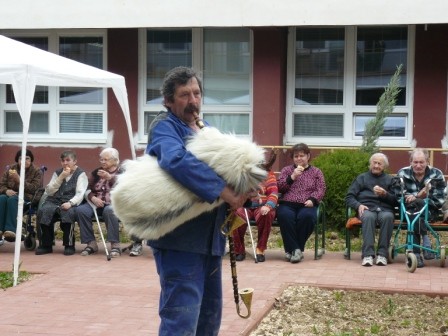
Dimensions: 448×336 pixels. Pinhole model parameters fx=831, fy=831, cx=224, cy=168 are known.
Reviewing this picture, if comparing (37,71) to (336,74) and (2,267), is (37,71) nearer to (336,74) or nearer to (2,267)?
(2,267)

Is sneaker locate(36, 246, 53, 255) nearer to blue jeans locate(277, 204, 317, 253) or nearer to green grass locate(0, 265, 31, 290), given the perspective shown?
green grass locate(0, 265, 31, 290)

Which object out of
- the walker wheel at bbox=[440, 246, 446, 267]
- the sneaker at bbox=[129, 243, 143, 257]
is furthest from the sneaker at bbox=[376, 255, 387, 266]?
the sneaker at bbox=[129, 243, 143, 257]

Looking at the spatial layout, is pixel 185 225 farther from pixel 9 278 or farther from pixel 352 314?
pixel 9 278

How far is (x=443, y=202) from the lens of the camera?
31.3 ft

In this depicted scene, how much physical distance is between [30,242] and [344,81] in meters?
6.12

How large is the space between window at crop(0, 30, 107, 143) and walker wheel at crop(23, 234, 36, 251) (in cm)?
430

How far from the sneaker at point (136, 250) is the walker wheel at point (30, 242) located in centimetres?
134

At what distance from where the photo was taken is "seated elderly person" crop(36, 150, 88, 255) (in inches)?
404

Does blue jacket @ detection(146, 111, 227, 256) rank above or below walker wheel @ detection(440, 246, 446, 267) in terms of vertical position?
above

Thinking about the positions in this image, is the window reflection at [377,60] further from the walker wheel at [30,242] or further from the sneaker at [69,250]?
the walker wheel at [30,242]

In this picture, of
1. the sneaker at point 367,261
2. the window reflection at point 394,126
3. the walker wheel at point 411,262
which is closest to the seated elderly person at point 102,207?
the sneaker at point 367,261

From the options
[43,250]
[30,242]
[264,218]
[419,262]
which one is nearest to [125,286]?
[264,218]

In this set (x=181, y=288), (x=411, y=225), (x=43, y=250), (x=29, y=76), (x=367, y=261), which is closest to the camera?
(x=181, y=288)

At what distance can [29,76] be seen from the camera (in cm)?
866
